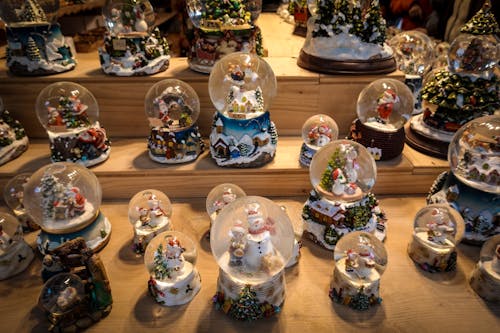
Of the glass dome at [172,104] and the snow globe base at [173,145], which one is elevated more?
the glass dome at [172,104]

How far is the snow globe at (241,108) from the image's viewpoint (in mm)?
2895

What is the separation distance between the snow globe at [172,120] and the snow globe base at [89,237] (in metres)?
0.70

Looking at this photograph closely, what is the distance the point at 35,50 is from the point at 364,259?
124 inches

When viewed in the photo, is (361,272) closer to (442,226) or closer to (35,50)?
(442,226)

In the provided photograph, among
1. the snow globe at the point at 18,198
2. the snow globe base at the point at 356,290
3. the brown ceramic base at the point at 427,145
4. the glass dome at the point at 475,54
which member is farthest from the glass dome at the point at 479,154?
the snow globe at the point at 18,198

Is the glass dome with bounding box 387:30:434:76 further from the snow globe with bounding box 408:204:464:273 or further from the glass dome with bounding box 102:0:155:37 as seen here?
the glass dome with bounding box 102:0:155:37

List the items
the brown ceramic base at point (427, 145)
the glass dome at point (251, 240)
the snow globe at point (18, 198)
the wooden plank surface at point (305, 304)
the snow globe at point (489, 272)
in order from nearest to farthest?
the glass dome at point (251, 240) < the wooden plank surface at point (305, 304) < the snow globe at point (489, 272) < the snow globe at point (18, 198) < the brown ceramic base at point (427, 145)

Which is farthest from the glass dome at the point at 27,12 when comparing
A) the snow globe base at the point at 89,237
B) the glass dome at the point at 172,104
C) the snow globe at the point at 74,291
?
the snow globe at the point at 74,291

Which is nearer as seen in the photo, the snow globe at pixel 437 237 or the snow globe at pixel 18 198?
the snow globe at pixel 437 237

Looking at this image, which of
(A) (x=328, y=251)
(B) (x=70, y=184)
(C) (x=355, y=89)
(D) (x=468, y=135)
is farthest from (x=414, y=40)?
(B) (x=70, y=184)

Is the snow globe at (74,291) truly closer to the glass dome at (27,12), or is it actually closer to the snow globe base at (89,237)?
the snow globe base at (89,237)

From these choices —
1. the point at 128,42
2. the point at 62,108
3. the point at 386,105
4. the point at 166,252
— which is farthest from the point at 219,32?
the point at 166,252

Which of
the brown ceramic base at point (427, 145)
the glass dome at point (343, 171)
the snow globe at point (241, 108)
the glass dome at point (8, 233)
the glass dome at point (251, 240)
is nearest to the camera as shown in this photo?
the glass dome at point (251, 240)

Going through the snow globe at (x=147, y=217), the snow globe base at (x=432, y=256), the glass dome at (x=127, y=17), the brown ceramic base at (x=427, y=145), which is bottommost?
the snow globe base at (x=432, y=256)
